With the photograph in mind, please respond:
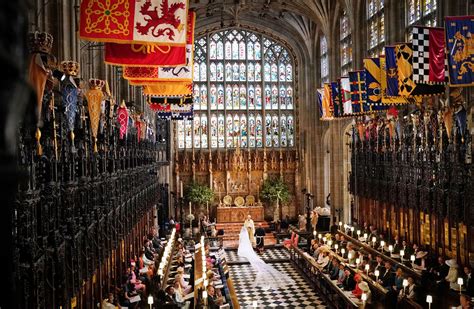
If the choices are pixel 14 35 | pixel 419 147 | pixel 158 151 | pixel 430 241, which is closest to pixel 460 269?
pixel 430 241

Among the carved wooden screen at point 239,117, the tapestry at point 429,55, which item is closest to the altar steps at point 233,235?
the carved wooden screen at point 239,117

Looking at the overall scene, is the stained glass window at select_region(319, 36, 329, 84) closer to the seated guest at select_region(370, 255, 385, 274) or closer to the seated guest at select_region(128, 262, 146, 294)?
the seated guest at select_region(370, 255, 385, 274)

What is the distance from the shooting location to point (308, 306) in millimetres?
15195

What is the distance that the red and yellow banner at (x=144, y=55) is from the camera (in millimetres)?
9719

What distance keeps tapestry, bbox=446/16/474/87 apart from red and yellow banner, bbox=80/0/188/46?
607cm

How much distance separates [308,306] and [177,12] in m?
10.6

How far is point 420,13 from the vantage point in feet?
57.5

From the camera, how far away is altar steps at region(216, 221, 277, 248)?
26.3 metres

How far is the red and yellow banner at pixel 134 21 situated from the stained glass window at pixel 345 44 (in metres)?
18.6

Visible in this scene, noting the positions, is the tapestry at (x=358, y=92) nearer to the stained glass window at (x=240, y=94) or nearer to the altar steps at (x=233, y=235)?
the altar steps at (x=233, y=235)

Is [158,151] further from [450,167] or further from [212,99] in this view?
[450,167]

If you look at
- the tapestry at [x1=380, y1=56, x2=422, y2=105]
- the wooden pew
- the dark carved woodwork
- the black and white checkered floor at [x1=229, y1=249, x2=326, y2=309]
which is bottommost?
the black and white checkered floor at [x1=229, y1=249, x2=326, y2=309]

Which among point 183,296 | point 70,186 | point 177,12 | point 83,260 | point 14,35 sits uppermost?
point 177,12

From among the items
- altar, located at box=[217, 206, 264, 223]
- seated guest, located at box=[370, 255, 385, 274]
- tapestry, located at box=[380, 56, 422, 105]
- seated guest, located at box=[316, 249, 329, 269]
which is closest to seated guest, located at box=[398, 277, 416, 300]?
seated guest, located at box=[370, 255, 385, 274]
